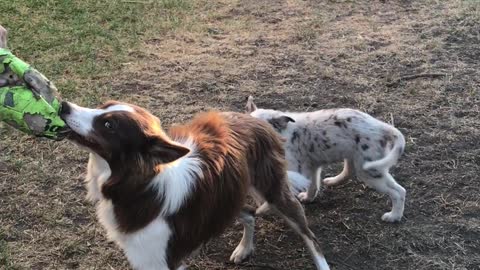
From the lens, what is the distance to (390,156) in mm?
4398

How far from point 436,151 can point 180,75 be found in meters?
2.73

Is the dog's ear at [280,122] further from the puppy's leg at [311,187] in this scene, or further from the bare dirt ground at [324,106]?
the bare dirt ground at [324,106]

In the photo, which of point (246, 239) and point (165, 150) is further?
point (246, 239)

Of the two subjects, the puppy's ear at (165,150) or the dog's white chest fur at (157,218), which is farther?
the dog's white chest fur at (157,218)

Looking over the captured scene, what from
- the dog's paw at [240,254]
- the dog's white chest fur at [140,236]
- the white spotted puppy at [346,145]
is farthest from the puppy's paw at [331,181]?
the dog's white chest fur at [140,236]

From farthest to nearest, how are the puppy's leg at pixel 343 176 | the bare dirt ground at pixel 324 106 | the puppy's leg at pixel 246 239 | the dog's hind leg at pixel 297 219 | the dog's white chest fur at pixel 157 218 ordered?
the puppy's leg at pixel 343 176 → the bare dirt ground at pixel 324 106 → the puppy's leg at pixel 246 239 → the dog's hind leg at pixel 297 219 → the dog's white chest fur at pixel 157 218

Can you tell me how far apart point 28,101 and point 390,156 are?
7.88 feet

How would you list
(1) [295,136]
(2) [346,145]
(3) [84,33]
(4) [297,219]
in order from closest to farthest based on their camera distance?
(4) [297,219] → (2) [346,145] → (1) [295,136] → (3) [84,33]

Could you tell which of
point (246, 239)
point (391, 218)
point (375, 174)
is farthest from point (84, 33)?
point (391, 218)

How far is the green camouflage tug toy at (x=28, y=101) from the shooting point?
10.5ft

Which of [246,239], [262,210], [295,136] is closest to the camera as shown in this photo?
[246,239]

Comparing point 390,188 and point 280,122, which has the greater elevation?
point 280,122

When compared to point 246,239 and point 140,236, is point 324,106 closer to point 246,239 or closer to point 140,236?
point 246,239

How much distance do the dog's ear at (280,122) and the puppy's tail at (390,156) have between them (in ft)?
2.19
